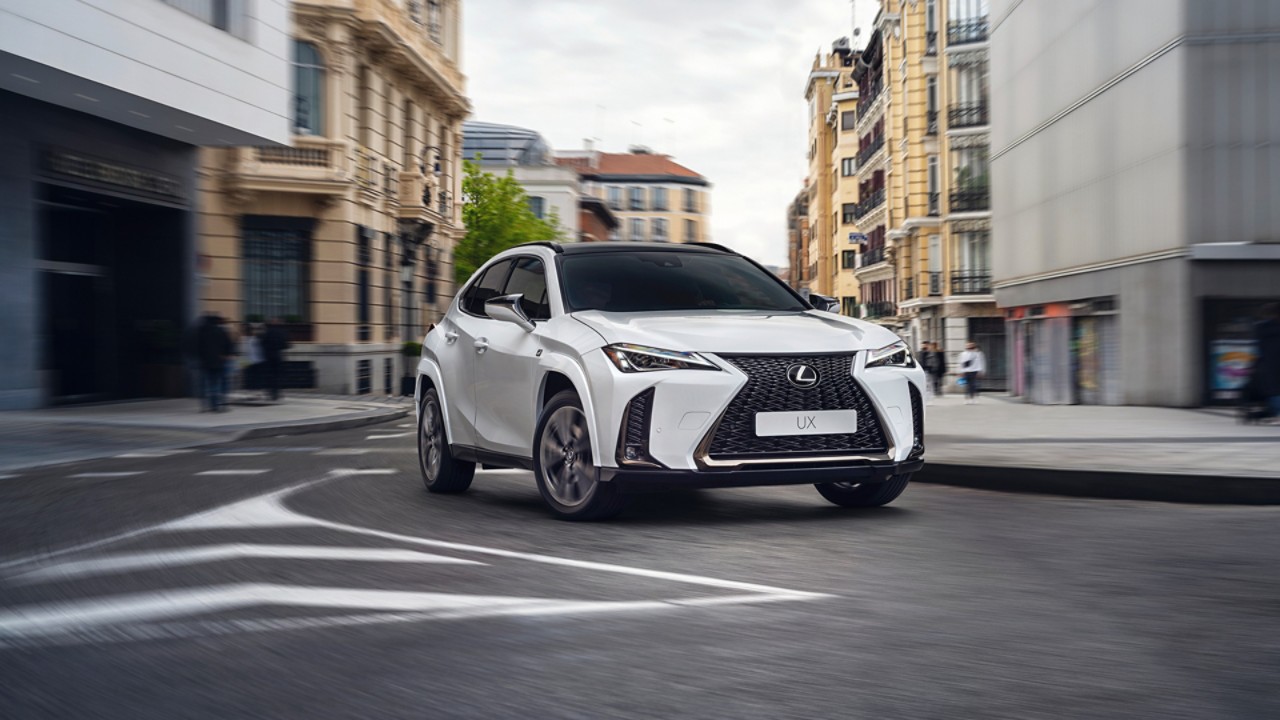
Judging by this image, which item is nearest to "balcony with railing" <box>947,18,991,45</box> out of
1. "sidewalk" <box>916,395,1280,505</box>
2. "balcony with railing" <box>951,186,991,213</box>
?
"balcony with railing" <box>951,186,991,213</box>

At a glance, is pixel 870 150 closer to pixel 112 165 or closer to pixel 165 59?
pixel 112 165

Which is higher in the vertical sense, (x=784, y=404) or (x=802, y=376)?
(x=802, y=376)

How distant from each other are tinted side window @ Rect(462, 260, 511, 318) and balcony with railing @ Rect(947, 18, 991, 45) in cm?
4555

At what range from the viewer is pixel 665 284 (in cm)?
815

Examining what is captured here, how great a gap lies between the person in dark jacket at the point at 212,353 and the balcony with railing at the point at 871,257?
50.7m

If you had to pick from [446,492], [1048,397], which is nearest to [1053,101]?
[1048,397]

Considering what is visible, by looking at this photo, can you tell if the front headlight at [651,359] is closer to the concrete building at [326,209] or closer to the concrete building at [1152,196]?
the concrete building at [1152,196]

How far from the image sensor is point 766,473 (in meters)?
6.74

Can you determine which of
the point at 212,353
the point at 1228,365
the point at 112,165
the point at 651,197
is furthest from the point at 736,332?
the point at 651,197

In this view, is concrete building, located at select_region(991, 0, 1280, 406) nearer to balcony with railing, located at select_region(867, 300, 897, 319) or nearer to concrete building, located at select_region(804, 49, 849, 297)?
balcony with railing, located at select_region(867, 300, 897, 319)

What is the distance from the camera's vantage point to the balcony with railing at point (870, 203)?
68000 mm

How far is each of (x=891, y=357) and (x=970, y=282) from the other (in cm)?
4660

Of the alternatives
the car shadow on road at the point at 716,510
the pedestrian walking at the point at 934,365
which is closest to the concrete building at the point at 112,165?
the car shadow on road at the point at 716,510

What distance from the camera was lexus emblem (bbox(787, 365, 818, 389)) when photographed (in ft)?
22.4
